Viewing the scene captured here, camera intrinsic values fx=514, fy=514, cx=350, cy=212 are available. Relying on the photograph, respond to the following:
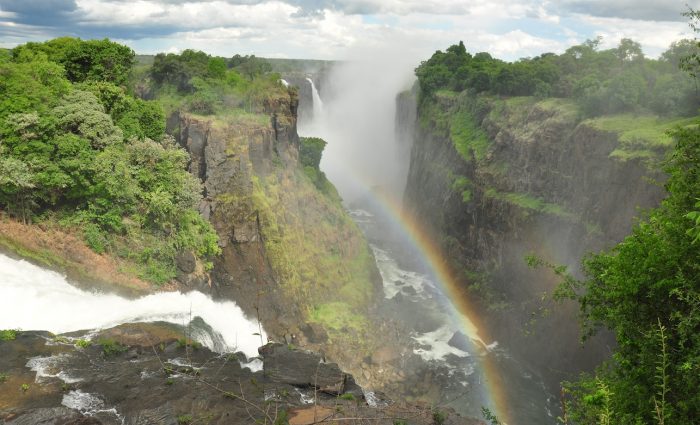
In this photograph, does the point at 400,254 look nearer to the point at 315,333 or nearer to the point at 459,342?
the point at 459,342

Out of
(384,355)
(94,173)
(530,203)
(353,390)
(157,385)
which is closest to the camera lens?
(157,385)

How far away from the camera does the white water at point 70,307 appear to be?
72.0 feet

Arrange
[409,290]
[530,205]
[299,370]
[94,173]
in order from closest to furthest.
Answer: [299,370] → [94,173] → [530,205] → [409,290]

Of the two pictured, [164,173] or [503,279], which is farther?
[503,279]

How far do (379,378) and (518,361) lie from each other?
40.6 feet

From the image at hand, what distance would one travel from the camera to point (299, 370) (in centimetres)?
2195

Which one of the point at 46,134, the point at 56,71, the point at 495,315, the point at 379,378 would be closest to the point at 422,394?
the point at 379,378

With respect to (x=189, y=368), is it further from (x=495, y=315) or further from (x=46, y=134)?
(x=495, y=315)

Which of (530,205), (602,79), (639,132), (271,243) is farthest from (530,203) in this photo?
(271,243)

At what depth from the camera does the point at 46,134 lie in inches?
1111

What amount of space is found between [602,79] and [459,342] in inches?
1065

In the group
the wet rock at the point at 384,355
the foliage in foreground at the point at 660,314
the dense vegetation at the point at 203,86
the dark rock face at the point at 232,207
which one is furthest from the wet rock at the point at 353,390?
the dense vegetation at the point at 203,86

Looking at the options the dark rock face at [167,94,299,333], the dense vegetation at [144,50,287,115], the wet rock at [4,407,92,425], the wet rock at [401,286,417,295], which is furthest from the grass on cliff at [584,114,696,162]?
the wet rock at [4,407,92,425]

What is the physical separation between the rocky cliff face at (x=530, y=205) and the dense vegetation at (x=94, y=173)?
23.0m
